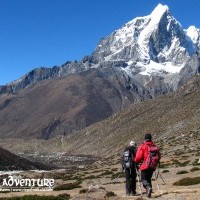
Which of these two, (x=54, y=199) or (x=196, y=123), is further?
(x=196, y=123)

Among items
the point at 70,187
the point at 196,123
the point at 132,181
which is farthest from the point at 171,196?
the point at 196,123

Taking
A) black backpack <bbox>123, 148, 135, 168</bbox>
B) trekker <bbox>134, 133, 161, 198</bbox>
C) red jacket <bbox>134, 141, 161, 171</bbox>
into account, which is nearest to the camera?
trekker <bbox>134, 133, 161, 198</bbox>

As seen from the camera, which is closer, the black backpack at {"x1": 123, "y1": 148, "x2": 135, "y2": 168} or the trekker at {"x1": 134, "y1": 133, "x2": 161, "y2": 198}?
the trekker at {"x1": 134, "y1": 133, "x2": 161, "y2": 198}

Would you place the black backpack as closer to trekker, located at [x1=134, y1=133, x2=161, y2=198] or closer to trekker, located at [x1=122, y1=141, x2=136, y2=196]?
trekker, located at [x1=122, y1=141, x2=136, y2=196]

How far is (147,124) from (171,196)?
6776 inches

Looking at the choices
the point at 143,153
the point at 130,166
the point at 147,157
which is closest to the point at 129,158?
the point at 130,166

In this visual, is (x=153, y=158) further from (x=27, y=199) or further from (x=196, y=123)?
(x=196, y=123)

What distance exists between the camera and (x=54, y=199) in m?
25.7

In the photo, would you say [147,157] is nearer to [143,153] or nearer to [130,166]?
[143,153]

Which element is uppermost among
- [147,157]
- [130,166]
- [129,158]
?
[129,158]

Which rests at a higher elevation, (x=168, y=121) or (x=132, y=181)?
(x=168, y=121)

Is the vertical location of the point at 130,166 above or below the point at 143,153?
below

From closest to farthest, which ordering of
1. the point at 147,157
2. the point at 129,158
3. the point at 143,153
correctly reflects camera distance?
the point at 147,157 → the point at 143,153 → the point at 129,158

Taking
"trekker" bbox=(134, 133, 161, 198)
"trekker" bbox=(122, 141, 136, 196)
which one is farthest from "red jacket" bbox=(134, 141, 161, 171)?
"trekker" bbox=(122, 141, 136, 196)
